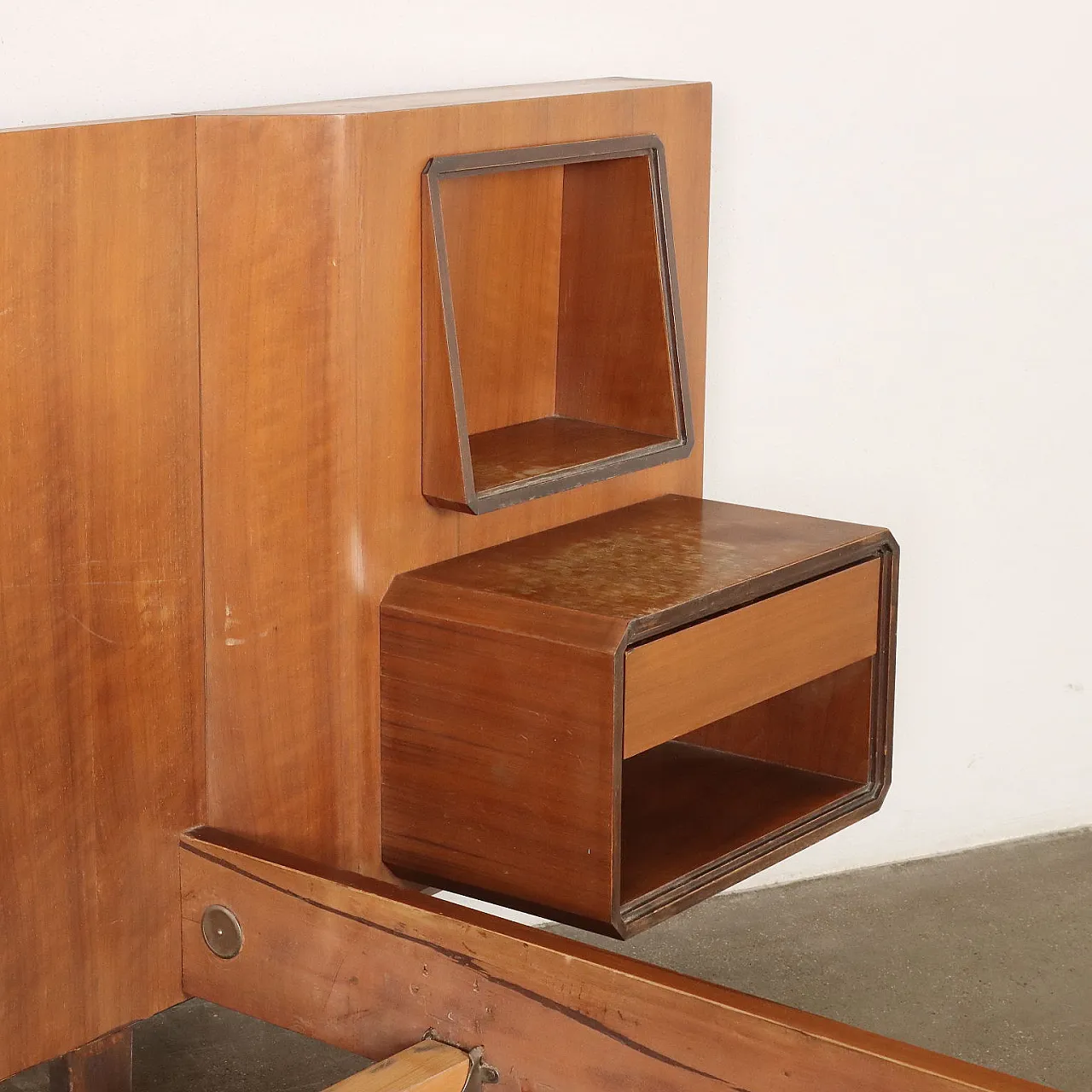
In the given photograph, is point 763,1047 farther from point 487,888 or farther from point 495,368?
point 495,368

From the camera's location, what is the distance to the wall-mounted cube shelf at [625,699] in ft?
A: 4.81

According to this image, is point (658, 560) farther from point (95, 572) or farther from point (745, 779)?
point (95, 572)

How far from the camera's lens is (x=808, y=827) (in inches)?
68.7

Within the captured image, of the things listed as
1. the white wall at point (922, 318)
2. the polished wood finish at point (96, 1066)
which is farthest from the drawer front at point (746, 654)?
the white wall at point (922, 318)

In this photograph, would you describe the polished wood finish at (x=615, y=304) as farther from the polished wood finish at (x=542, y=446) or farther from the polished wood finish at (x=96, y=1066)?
the polished wood finish at (x=96, y=1066)

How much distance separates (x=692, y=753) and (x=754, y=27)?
104 cm

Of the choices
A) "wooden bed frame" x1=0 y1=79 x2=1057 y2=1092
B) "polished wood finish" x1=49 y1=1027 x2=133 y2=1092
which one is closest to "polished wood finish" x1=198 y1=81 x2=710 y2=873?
"wooden bed frame" x1=0 y1=79 x2=1057 y2=1092

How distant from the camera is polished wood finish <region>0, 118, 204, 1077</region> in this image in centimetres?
138

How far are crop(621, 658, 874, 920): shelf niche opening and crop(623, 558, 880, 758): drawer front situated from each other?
94 mm

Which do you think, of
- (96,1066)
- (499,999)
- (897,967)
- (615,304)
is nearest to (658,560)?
(615,304)

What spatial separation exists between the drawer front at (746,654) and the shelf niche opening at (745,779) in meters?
0.09

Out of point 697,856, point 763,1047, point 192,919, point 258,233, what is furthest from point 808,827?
point 258,233

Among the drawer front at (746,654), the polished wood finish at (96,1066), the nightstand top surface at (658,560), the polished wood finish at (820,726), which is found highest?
the nightstand top surface at (658,560)

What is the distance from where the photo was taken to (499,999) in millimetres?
1385
